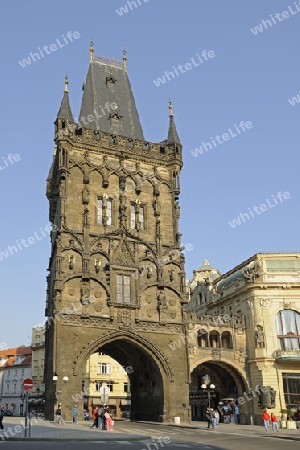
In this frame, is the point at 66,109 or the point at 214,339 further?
the point at 214,339

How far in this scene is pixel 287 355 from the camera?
4553 cm

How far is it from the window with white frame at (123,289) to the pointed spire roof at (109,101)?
1546cm

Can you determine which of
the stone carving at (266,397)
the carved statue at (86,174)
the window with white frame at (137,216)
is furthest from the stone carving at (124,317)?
the stone carving at (266,397)

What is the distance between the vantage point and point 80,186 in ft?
145

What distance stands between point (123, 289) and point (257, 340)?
1404 centimetres

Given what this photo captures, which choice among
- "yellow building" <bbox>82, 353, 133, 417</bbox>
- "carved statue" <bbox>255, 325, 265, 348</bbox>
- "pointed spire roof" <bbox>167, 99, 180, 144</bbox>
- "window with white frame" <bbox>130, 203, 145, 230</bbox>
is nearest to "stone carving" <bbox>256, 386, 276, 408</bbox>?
"carved statue" <bbox>255, 325, 265, 348</bbox>

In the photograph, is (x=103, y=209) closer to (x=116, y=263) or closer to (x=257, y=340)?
Answer: (x=116, y=263)

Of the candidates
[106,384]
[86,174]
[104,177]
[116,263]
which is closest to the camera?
[116,263]

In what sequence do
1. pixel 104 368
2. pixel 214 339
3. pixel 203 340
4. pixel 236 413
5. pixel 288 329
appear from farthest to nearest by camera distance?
pixel 104 368 → pixel 214 339 → pixel 203 340 → pixel 288 329 → pixel 236 413

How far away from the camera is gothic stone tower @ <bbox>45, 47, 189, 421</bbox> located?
39.6m

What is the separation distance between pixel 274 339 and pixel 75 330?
63.9 feet

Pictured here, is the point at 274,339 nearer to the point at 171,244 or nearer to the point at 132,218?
the point at 171,244

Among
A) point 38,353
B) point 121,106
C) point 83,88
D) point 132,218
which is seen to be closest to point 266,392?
point 132,218

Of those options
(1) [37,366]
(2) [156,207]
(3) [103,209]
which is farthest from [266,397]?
(1) [37,366]
